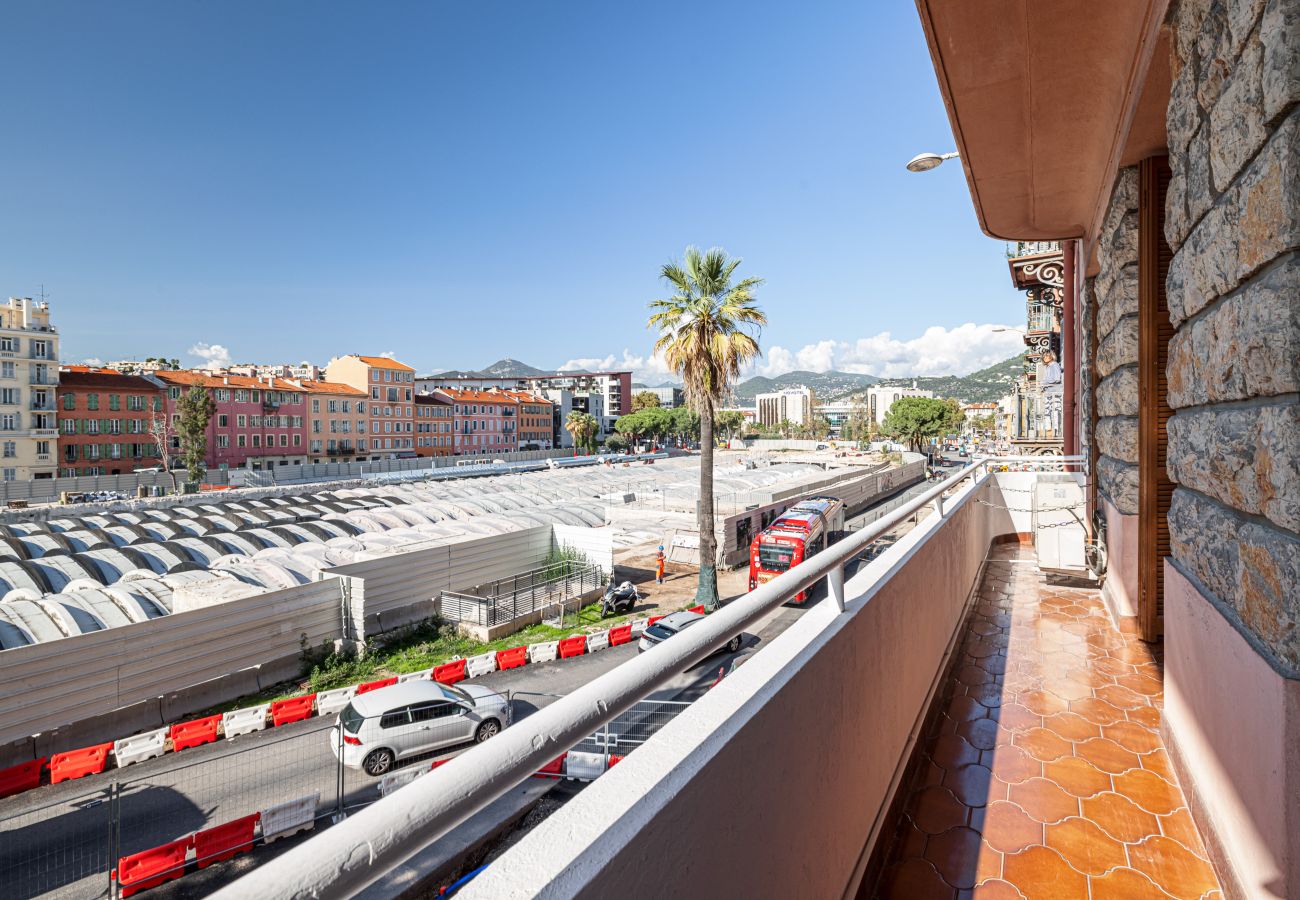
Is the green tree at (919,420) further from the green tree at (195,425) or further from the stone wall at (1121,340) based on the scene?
the stone wall at (1121,340)

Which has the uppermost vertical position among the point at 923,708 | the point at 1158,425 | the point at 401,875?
the point at 1158,425

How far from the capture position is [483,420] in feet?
230

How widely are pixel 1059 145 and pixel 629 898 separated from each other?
17.2ft

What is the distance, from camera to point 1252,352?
5.50 ft

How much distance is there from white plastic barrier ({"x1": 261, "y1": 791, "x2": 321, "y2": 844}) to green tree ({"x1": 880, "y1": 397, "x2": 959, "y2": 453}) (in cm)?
6529

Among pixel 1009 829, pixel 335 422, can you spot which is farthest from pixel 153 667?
pixel 335 422

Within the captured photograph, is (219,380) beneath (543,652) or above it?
above

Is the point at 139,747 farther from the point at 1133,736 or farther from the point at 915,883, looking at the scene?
the point at 1133,736

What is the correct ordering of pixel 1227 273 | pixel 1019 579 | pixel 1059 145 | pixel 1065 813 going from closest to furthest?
pixel 1227 273 < pixel 1065 813 < pixel 1059 145 < pixel 1019 579

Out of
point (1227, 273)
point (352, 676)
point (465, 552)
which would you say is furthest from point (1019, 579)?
point (465, 552)

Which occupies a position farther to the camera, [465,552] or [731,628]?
[465,552]

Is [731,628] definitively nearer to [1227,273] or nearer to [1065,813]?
[1227,273]

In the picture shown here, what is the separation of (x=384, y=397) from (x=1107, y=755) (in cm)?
6207

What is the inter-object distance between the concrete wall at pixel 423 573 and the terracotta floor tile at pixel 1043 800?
14277mm
